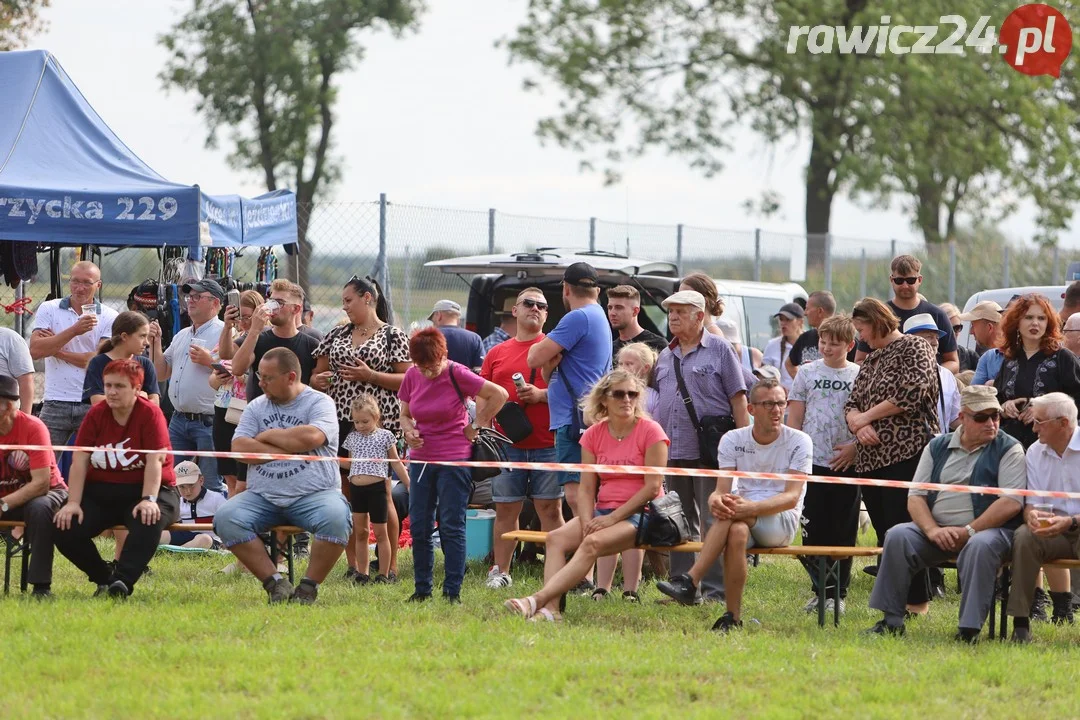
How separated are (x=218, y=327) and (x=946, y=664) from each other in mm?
5701

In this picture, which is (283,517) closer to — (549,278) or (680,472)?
(680,472)

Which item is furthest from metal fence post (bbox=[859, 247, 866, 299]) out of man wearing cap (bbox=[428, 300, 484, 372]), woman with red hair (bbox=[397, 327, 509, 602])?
woman with red hair (bbox=[397, 327, 509, 602])

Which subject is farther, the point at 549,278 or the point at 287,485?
the point at 549,278

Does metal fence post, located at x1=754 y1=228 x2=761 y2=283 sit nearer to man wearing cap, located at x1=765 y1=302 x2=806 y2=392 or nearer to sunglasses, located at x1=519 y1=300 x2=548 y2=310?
man wearing cap, located at x1=765 y1=302 x2=806 y2=392

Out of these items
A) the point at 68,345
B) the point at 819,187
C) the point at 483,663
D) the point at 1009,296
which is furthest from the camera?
the point at 819,187

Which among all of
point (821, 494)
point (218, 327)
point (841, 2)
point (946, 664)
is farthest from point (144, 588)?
point (841, 2)

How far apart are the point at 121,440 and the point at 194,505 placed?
190 cm

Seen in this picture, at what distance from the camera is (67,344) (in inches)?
400

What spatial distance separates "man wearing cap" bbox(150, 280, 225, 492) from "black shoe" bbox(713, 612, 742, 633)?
401cm

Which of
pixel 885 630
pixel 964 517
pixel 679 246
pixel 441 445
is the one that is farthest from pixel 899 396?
pixel 679 246

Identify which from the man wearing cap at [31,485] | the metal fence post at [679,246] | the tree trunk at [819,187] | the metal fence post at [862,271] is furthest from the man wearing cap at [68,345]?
the tree trunk at [819,187]

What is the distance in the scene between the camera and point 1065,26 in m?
30.2

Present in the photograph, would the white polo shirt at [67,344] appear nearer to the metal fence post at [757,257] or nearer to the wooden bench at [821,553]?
the wooden bench at [821,553]

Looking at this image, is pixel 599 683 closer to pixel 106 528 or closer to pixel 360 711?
pixel 360 711
